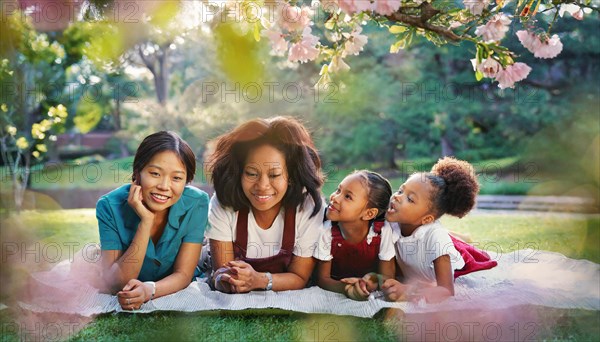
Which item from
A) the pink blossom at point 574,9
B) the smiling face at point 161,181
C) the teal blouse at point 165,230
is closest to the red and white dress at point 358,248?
the teal blouse at point 165,230

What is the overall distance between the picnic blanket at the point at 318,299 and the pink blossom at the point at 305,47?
1.02 metres

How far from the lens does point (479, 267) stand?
3088mm

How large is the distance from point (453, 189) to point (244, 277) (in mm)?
1007

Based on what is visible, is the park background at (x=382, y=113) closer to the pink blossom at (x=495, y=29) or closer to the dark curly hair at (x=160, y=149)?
the dark curly hair at (x=160, y=149)

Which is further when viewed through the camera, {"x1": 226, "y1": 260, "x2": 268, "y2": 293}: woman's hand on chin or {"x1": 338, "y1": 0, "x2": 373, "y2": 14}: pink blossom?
{"x1": 226, "y1": 260, "x2": 268, "y2": 293}: woman's hand on chin

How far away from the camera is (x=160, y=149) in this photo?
8.98 ft

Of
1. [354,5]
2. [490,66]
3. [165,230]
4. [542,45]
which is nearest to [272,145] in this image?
[165,230]

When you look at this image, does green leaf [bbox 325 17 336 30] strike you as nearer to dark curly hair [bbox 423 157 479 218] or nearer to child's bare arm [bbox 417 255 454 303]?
dark curly hair [bbox 423 157 479 218]

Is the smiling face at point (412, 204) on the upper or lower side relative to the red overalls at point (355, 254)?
upper

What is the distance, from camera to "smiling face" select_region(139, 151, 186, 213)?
2.70 meters

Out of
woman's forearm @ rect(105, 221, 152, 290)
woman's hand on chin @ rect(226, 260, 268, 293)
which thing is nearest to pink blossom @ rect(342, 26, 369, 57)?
woman's hand on chin @ rect(226, 260, 268, 293)

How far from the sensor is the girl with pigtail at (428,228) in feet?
8.85

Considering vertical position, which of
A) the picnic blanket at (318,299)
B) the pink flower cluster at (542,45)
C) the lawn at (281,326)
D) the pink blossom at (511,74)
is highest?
the pink flower cluster at (542,45)

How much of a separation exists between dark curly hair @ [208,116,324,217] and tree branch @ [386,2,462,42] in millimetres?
753
